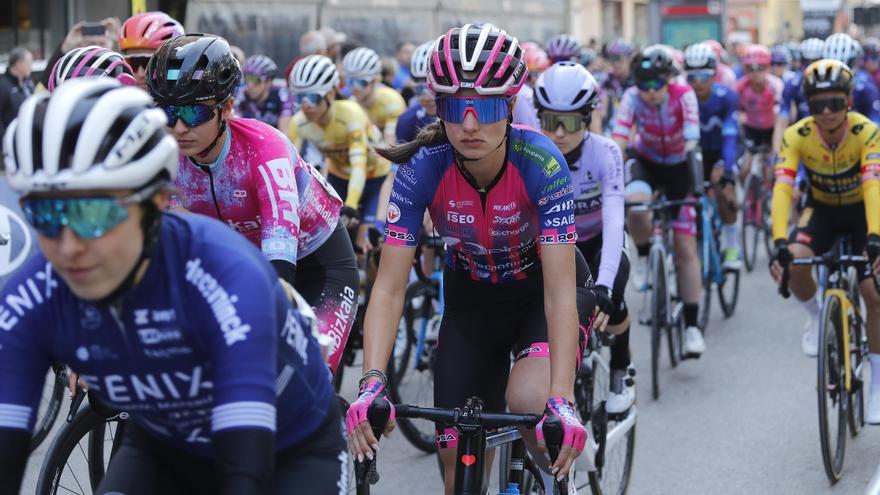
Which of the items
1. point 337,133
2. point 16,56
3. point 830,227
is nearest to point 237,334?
point 830,227

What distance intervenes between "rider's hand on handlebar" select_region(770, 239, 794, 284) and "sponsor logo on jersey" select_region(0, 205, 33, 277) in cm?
391

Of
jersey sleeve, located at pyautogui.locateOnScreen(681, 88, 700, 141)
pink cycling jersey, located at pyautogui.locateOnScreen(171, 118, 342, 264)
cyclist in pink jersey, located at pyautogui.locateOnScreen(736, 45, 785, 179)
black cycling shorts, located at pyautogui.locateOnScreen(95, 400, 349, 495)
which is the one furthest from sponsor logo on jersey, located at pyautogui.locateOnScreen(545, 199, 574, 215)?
cyclist in pink jersey, located at pyautogui.locateOnScreen(736, 45, 785, 179)

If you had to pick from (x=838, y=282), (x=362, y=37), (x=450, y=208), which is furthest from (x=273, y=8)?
(x=450, y=208)

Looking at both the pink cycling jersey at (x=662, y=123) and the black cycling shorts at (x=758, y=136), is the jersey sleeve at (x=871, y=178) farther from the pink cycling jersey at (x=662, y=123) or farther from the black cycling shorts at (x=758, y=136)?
the black cycling shorts at (x=758, y=136)

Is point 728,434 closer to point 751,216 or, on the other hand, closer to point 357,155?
point 357,155

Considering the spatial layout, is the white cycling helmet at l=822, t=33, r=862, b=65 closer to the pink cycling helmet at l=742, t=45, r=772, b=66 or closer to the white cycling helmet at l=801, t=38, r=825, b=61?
the white cycling helmet at l=801, t=38, r=825, b=61

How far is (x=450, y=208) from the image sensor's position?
436 cm

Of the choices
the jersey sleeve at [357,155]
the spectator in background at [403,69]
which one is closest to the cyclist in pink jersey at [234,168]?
the jersey sleeve at [357,155]

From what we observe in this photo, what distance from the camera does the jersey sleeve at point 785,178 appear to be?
718cm

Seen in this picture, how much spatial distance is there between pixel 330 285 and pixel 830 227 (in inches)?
142

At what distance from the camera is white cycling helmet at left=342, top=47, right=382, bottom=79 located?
11102 mm

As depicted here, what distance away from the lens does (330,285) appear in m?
4.96

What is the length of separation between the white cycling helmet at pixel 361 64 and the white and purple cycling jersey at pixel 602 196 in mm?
4650

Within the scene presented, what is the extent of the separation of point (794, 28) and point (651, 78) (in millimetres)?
69750
